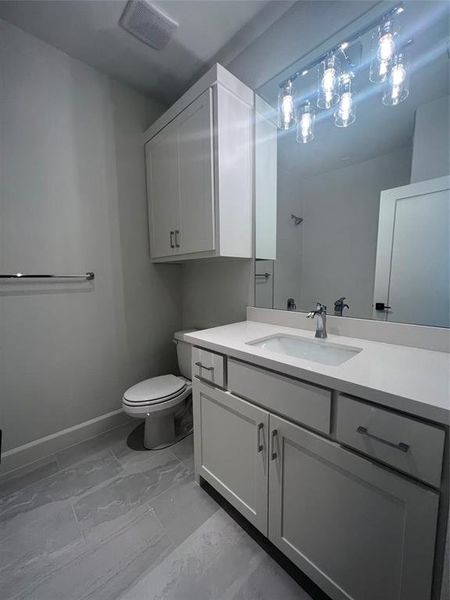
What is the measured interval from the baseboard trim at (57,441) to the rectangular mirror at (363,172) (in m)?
1.47

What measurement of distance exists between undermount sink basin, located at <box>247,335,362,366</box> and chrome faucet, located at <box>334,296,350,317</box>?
20cm

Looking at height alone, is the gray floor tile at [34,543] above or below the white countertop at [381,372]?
below

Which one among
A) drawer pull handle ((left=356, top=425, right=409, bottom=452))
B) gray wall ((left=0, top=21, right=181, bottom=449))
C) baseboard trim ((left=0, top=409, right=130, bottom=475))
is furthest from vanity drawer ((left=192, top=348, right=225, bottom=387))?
baseboard trim ((left=0, top=409, right=130, bottom=475))

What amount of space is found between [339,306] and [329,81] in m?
1.13

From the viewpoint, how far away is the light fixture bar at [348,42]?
3.45 ft

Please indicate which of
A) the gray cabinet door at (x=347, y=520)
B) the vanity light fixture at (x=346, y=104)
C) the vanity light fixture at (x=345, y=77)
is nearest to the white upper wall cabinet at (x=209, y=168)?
the vanity light fixture at (x=345, y=77)

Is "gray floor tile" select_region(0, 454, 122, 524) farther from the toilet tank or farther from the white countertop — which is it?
the white countertop

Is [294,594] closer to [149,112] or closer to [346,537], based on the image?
[346,537]

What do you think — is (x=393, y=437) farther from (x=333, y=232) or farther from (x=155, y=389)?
(x=155, y=389)

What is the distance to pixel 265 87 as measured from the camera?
1.46 metres

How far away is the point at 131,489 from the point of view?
137 centimetres

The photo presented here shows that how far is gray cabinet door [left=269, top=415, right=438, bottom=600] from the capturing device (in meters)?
0.64

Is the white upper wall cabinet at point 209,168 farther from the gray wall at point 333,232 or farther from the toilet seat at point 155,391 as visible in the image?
the toilet seat at point 155,391

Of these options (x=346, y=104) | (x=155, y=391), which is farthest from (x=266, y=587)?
(x=346, y=104)
